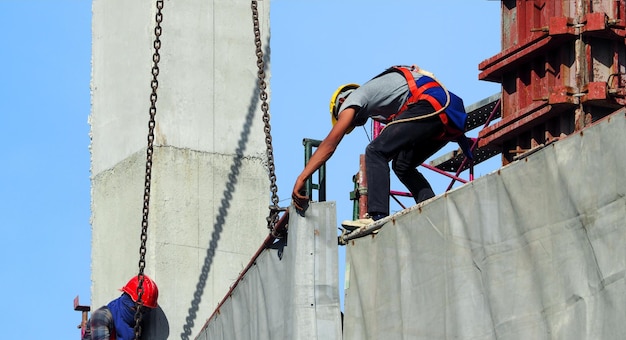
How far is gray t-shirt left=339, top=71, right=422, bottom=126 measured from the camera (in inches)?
438

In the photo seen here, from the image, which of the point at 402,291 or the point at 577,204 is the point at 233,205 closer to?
the point at 402,291

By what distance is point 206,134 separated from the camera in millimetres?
13820

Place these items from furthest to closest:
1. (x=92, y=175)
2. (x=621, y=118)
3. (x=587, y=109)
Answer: (x=587, y=109) < (x=92, y=175) < (x=621, y=118)

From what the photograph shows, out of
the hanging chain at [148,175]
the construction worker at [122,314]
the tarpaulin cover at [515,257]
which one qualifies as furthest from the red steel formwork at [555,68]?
the tarpaulin cover at [515,257]

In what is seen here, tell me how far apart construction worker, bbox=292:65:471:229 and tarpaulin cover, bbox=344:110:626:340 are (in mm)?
963

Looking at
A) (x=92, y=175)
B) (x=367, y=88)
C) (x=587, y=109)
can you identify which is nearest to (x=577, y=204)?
(x=367, y=88)

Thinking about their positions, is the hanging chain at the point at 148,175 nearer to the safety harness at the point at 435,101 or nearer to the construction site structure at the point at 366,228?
the construction site structure at the point at 366,228

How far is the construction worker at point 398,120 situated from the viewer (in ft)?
35.8

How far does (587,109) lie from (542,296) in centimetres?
1022

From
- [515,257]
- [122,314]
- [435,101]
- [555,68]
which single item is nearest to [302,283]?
[435,101]

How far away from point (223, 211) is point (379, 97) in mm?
3038

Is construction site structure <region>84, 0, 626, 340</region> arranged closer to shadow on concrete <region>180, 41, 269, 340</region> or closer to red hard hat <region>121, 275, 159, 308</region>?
shadow on concrete <region>180, 41, 269, 340</region>

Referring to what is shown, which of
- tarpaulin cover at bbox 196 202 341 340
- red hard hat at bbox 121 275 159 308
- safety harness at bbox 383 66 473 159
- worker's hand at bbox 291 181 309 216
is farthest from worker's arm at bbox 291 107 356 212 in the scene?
red hard hat at bbox 121 275 159 308

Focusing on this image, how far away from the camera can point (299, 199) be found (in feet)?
34.4
